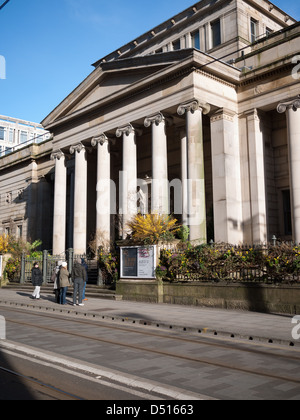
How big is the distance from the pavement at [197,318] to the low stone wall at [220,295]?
43 centimetres

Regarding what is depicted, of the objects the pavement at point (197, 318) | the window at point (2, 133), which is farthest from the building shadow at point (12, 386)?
the window at point (2, 133)

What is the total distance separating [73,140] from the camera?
30.1 metres

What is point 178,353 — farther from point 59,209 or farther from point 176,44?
point 176,44

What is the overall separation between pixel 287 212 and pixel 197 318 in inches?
571

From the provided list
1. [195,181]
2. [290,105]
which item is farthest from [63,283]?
[290,105]

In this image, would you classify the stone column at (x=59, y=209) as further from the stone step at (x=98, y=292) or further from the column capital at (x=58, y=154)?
the stone step at (x=98, y=292)

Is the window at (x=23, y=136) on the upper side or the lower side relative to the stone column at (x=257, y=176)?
upper

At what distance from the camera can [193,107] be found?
22.2 metres

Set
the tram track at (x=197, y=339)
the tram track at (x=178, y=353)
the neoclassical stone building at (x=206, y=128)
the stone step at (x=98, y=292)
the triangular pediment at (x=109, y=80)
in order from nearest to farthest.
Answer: the tram track at (x=178, y=353), the tram track at (x=197, y=339), the stone step at (x=98, y=292), the neoclassical stone building at (x=206, y=128), the triangular pediment at (x=109, y=80)

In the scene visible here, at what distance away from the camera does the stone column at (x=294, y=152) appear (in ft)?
69.4

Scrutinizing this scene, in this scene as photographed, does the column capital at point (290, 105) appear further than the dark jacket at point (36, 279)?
Yes
